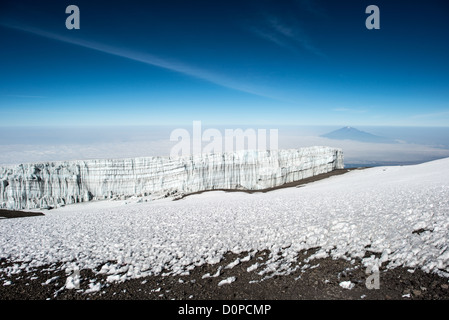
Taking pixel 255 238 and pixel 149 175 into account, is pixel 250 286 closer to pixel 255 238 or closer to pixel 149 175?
pixel 255 238

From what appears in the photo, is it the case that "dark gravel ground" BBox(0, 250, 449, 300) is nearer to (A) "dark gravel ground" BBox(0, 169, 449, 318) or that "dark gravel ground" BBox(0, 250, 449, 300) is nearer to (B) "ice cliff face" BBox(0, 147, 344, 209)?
(A) "dark gravel ground" BBox(0, 169, 449, 318)

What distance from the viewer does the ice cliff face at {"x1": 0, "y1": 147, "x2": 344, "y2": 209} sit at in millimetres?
36094

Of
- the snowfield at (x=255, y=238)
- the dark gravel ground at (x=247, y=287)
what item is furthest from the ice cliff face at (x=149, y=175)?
the dark gravel ground at (x=247, y=287)

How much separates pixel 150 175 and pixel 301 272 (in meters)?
37.7

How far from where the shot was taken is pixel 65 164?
37750mm

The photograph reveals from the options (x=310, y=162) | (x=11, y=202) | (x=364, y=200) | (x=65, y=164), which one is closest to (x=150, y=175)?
(x=65, y=164)

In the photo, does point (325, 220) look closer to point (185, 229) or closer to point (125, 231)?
point (185, 229)

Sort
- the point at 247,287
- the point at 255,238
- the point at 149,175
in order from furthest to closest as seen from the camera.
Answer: the point at 149,175 < the point at 255,238 < the point at 247,287

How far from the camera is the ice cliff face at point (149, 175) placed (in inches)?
1421

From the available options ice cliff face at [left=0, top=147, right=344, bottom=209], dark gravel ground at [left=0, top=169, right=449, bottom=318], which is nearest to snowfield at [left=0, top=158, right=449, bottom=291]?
dark gravel ground at [left=0, top=169, right=449, bottom=318]

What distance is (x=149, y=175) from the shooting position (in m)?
41.1

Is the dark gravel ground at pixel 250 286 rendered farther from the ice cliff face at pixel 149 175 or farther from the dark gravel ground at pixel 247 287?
the ice cliff face at pixel 149 175

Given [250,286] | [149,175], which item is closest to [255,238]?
[250,286]

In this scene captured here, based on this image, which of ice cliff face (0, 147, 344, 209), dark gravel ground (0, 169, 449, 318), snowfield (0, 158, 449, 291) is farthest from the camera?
ice cliff face (0, 147, 344, 209)
